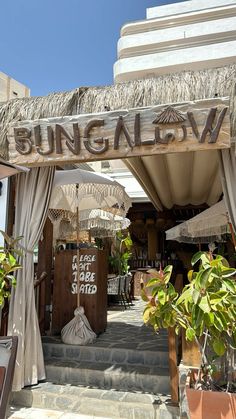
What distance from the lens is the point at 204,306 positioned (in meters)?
2.59

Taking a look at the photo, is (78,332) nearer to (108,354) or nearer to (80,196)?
(108,354)

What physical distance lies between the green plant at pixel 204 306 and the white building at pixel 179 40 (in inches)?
521

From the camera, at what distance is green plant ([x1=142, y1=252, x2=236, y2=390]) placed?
2648 millimetres

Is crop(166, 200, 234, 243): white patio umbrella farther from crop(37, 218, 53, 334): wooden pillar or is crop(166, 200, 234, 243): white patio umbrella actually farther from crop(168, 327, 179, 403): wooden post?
crop(37, 218, 53, 334): wooden pillar

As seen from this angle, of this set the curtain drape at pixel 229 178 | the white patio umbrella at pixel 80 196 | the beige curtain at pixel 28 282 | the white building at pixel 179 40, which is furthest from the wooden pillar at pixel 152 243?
the curtain drape at pixel 229 178

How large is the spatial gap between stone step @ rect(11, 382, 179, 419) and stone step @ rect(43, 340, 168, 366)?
59cm

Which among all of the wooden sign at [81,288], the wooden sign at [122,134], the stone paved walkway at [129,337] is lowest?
the stone paved walkway at [129,337]

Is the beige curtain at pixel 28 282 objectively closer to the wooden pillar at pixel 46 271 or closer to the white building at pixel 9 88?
the wooden pillar at pixel 46 271

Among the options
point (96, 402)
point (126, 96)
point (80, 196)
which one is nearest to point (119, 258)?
point (80, 196)

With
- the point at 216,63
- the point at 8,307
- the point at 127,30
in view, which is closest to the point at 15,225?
the point at 8,307

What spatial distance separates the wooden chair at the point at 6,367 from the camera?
8.77 ft

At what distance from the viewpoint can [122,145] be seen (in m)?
3.86

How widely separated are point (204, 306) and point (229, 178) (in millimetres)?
1660

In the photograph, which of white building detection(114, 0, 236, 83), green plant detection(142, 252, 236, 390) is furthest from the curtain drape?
white building detection(114, 0, 236, 83)
